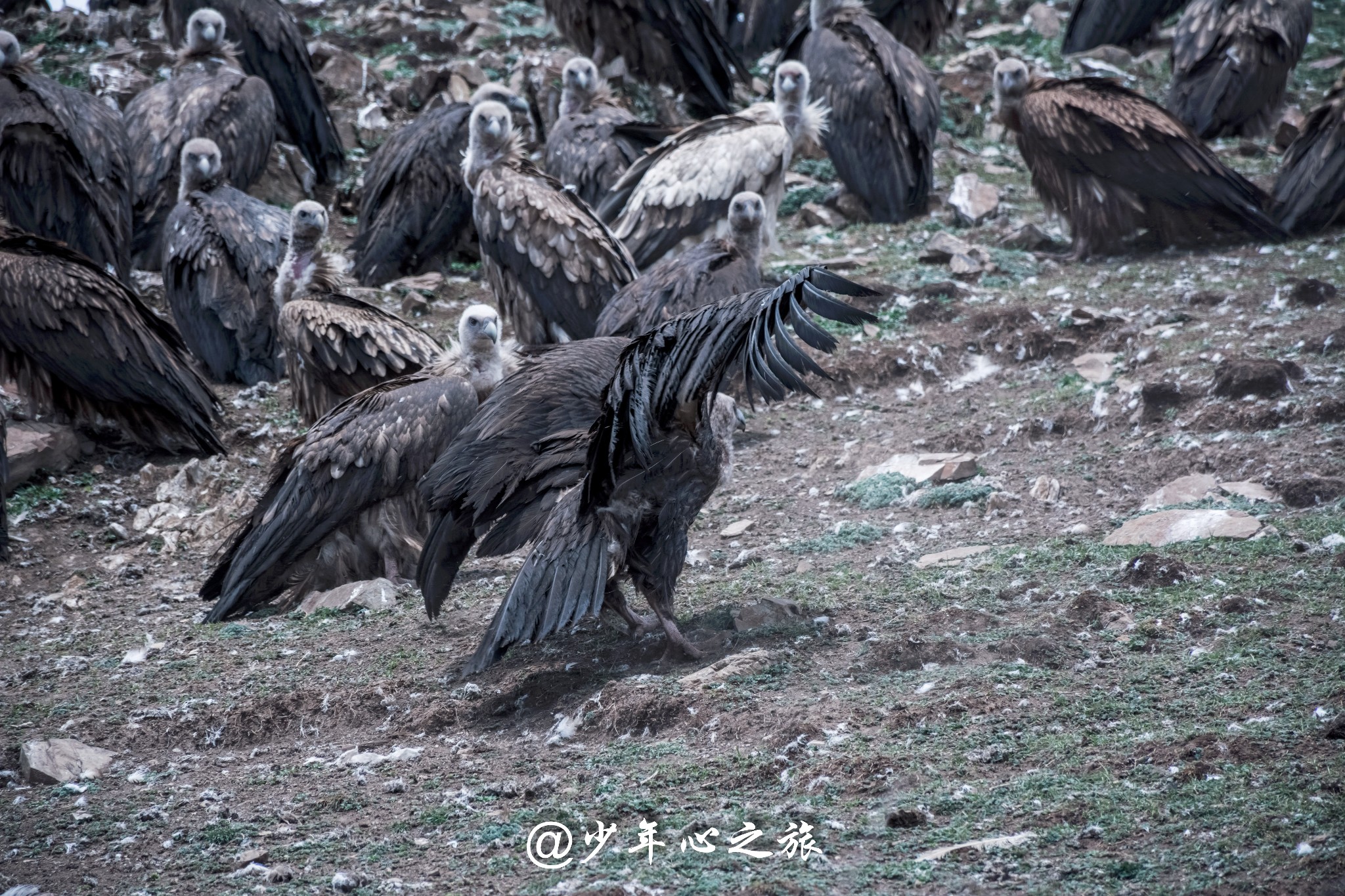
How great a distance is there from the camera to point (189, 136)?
874cm

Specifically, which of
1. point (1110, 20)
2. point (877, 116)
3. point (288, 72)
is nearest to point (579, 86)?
point (877, 116)

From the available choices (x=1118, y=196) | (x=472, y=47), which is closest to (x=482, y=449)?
(x=1118, y=196)

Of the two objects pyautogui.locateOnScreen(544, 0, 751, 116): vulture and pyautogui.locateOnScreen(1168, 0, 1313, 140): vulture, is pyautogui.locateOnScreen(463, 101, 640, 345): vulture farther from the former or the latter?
pyautogui.locateOnScreen(1168, 0, 1313, 140): vulture

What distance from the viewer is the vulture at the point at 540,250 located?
6.80m

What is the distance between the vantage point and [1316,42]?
38.8ft

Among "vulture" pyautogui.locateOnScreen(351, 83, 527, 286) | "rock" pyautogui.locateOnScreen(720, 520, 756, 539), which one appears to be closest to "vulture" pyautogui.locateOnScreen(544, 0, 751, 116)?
"vulture" pyautogui.locateOnScreen(351, 83, 527, 286)

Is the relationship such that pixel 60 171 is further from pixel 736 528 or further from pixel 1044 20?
pixel 1044 20

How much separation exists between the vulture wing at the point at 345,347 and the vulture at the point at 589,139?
2.63 meters

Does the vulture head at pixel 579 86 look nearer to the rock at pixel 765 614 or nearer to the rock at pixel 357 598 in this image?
the rock at pixel 357 598

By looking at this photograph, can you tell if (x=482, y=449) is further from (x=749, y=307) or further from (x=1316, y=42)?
(x=1316, y=42)

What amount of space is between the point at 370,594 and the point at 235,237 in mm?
3345

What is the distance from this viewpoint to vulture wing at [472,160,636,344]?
680 centimetres

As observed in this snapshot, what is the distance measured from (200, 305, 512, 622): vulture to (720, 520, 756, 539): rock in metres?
1.16

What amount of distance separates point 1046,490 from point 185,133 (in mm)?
6489
